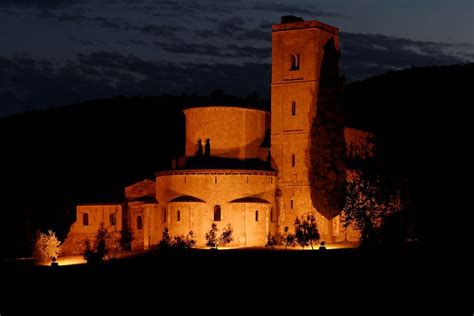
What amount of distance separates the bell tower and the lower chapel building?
0.18ft

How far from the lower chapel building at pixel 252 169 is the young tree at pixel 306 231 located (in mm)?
405

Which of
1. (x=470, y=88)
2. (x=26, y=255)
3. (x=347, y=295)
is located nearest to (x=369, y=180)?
(x=347, y=295)

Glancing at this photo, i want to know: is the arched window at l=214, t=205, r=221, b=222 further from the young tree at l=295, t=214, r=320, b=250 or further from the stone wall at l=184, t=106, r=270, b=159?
the stone wall at l=184, t=106, r=270, b=159

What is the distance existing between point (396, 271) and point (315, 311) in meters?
8.01

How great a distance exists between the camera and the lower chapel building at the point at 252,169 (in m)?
58.2

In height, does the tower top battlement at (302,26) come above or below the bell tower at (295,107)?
above

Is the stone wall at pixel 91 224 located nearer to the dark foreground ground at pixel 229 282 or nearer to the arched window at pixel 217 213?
the arched window at pixel 217 213

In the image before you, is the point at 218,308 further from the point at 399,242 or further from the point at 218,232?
the point at 218,232

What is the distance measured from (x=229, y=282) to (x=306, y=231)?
585 inches

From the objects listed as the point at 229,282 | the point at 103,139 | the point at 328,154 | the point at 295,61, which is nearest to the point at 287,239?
the point at 328,154

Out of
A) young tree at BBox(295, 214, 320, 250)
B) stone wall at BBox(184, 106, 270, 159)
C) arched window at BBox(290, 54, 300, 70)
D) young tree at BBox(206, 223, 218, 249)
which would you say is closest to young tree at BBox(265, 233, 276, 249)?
young tree at BBox(295, 214, 320, 250)

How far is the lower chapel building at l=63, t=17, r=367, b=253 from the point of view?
191ft

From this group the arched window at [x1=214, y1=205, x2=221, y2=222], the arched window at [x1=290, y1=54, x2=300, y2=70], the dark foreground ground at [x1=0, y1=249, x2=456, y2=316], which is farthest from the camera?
the arched window at [x1=290, y1=54, x2=300, y2=70]

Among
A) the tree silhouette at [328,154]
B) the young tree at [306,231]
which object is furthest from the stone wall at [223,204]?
the tree silhouette at [328,154]
